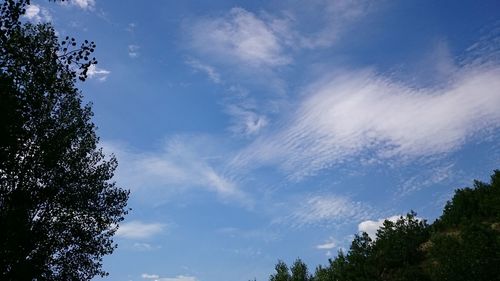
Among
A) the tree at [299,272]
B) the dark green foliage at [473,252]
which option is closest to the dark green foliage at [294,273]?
the tree at [299,272]

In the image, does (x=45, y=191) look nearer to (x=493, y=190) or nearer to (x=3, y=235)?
(x=3, y=235)

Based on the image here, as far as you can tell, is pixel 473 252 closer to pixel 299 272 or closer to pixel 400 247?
pixel 400 247

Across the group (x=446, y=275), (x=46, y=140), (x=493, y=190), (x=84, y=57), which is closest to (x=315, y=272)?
(x=493, y=190)

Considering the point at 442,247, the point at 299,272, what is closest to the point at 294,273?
the point at 299,272

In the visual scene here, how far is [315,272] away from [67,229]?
7613cm

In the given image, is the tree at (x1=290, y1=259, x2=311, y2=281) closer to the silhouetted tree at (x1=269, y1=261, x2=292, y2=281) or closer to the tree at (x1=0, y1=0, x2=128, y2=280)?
the silhouetted tree at (x1=269, y1=261, x2=292, y2=281)

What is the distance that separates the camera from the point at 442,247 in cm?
4603

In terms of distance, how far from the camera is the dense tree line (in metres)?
40.4

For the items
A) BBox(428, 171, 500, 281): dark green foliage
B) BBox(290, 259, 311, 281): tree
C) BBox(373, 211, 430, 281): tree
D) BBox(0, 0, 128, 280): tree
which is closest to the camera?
BBox(0, 0, 128, 280): tree

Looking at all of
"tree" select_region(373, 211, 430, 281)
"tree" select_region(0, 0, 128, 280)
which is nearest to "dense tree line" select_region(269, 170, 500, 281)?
"tree" select_region(373, 211, 430, 281)

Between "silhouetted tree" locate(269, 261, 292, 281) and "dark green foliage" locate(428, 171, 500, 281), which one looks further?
"silhouetted tree" locate(269, 261, 292, 281)

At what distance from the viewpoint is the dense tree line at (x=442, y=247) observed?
133ft

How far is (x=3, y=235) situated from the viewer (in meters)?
23.5

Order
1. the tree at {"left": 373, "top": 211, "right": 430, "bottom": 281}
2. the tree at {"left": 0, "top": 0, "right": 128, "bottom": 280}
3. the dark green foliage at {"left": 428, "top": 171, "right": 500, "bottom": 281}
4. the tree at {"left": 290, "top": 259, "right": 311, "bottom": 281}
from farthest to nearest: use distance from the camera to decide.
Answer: the tree at {"left": 290, "top": 259, "right": 311, "bottom": 281}
the tree at {"left": 373, "top": 211, "right": 430, "bottom": 281}
the dark green foliage at {"left": 428, "top": 171, "right": 500, "bottom": 281}
the tree at {"left": 0, "top": 0, "right": 128, "bottom": 280}
